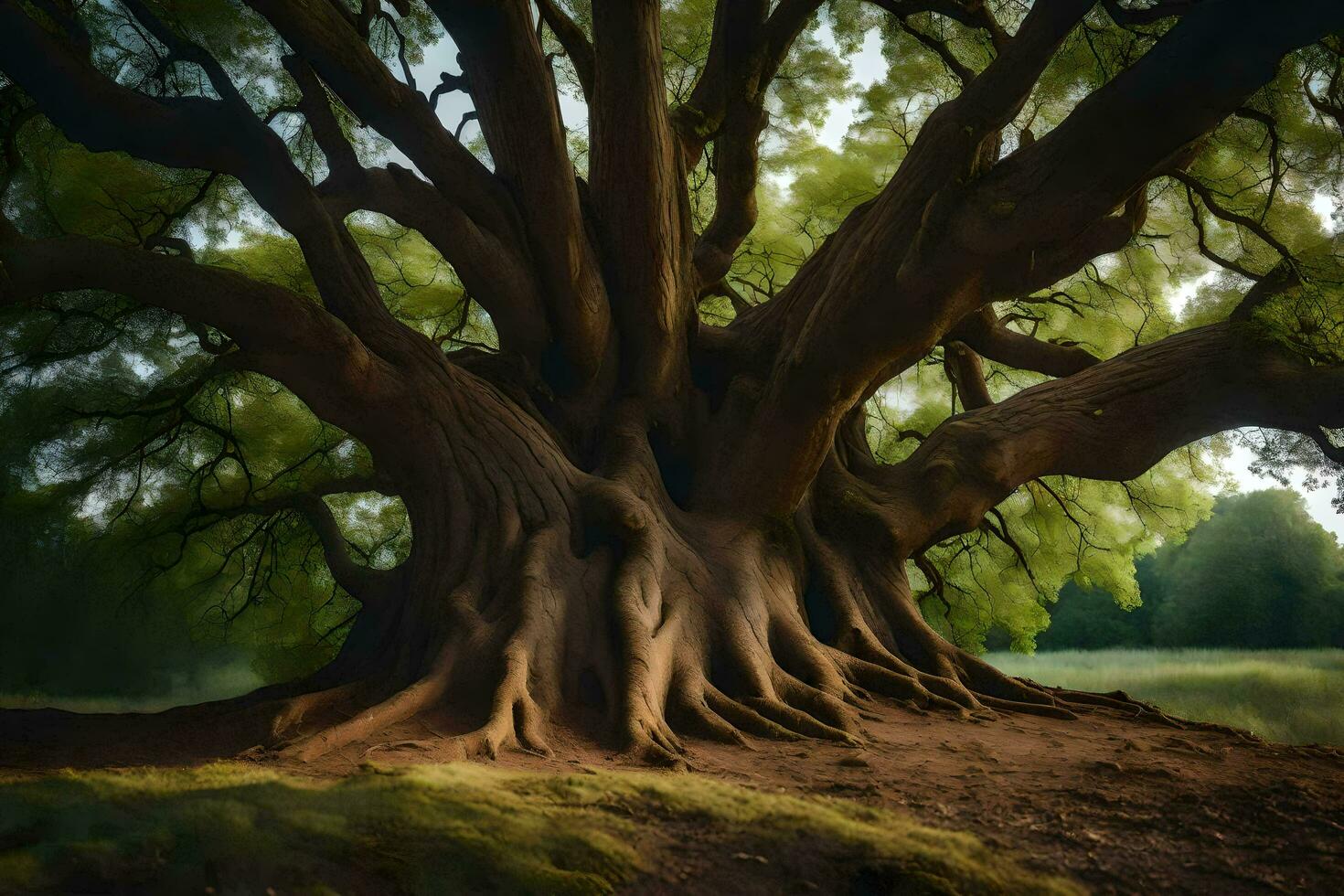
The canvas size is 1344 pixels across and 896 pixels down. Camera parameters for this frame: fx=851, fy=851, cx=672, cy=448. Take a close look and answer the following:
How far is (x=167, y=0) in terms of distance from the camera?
18.0ft

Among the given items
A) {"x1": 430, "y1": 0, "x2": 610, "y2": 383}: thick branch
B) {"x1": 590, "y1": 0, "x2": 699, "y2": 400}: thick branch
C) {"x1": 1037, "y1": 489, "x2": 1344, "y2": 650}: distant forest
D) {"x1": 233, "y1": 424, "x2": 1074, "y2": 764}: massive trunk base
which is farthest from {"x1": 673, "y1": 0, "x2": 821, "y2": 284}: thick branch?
{"x1": 1037, "y1": 489, "x2": 1344, "y2": 650}: distant forest

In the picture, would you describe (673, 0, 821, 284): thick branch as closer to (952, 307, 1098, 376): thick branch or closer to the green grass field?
(952, 307, 1098, 376): thick branch

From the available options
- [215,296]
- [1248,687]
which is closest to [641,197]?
[215,296]

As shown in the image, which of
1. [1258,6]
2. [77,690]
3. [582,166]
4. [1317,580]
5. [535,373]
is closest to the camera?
[1258,6]

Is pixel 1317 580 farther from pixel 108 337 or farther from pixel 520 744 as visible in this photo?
A: pixel 108 337

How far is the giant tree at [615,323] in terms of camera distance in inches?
157

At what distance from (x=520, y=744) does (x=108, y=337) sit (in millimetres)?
4333

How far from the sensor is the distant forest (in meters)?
8.47

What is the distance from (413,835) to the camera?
1870 mm

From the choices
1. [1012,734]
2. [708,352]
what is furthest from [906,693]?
[708,352]

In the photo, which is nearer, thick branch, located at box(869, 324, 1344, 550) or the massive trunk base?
the massive trunk base

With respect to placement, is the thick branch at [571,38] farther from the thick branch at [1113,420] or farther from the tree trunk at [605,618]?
the thick branch at [1113,420]

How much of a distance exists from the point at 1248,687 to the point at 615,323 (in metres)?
5.36

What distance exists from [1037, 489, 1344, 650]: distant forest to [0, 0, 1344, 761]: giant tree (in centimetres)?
311
